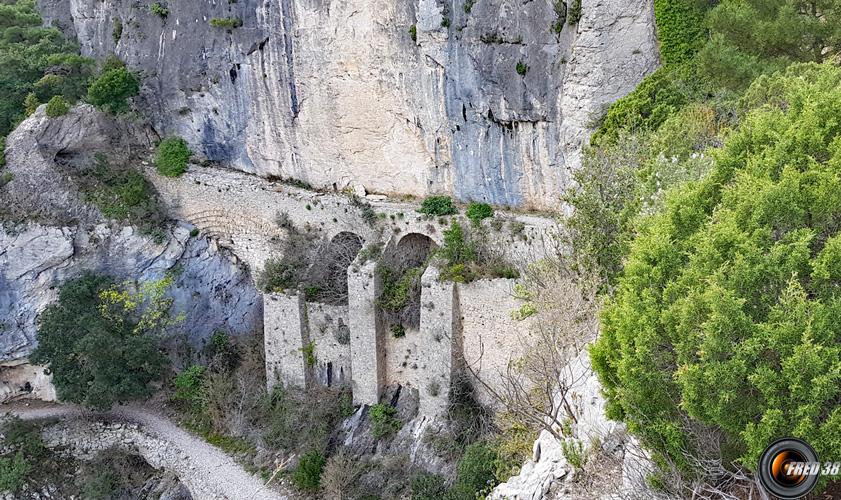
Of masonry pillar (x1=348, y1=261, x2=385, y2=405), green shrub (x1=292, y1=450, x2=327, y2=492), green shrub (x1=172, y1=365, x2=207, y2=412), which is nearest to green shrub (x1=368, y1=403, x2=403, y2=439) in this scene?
masonry pillar (x1=348, y1=261, x2=385, y2=405)

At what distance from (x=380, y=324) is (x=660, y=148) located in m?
8.12

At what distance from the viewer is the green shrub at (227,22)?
18203 millimetres

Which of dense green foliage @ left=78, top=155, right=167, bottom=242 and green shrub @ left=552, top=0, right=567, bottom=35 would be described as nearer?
green shrub @ left=552, top=0, right=567, bottom=35

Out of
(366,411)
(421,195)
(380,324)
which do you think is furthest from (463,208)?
(366,411)

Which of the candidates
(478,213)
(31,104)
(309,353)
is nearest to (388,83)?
(478,213)

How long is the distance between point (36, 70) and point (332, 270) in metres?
12.5

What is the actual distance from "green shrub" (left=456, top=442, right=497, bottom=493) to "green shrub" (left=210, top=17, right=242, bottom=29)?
1294 centimetres

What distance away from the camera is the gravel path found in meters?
16.1

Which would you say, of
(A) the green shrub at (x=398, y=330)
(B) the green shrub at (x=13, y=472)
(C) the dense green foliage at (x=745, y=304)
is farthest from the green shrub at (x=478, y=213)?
(B) the green shrub at (x=13, y=472)

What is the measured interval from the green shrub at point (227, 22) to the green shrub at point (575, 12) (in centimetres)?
925

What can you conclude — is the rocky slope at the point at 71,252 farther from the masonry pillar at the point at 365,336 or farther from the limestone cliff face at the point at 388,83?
the masonry pillar at the point at 365,336

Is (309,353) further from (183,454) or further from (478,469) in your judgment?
(478,469)

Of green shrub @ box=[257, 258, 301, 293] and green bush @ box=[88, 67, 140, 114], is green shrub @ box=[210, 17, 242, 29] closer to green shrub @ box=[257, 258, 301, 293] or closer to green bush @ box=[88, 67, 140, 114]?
green bush @ box=[88, 67, 140, 114]

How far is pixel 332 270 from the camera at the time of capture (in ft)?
58.4
